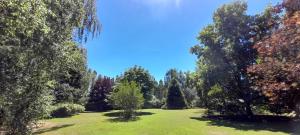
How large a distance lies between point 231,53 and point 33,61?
66.6 ft

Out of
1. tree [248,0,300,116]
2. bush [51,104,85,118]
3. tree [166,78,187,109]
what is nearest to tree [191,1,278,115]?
tree [166,78,187,109]

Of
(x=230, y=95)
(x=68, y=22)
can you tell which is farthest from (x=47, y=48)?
(x=230, y=95)

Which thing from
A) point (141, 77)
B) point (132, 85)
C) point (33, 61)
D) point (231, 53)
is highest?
point (231, 53)

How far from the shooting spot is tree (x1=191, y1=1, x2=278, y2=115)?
2616 cm

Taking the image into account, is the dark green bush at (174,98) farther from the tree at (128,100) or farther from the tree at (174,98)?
the tree at (128,100)

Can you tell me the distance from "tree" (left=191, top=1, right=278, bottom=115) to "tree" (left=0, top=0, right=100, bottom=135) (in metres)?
18.5

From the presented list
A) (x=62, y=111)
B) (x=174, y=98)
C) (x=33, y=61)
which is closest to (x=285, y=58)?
(x=33, y=61)

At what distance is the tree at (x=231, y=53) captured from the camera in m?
26.2

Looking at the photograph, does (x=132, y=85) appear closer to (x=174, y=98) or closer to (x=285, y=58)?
(x=174, y=98)

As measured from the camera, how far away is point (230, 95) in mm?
28906

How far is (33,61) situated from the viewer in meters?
9.62

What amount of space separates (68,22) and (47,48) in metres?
1.57

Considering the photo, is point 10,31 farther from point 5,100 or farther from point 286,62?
point 286,62

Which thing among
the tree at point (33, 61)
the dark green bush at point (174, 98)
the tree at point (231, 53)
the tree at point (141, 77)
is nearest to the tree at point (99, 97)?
the tree at point (141, 77)
